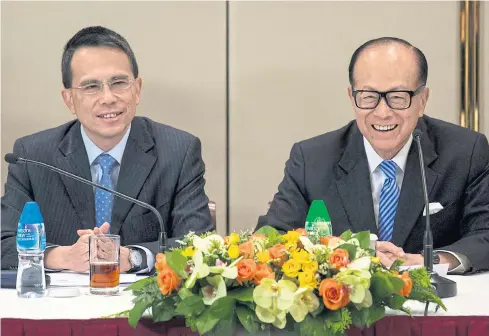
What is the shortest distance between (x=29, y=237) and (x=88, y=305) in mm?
371

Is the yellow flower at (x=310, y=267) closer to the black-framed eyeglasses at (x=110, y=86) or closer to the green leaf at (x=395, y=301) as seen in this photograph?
the green leaf at (x=395, y=301)

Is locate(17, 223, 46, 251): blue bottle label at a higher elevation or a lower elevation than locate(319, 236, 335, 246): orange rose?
lower

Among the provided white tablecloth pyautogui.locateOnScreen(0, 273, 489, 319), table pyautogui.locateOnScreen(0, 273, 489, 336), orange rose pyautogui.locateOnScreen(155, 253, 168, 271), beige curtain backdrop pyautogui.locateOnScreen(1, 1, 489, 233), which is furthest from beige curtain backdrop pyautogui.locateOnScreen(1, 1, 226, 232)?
orange rose pyautogui.locateOnScreen(155, 253, 168, 271)

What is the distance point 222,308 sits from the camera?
5.15 feet

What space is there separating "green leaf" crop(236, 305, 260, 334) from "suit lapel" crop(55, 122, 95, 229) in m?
1.41

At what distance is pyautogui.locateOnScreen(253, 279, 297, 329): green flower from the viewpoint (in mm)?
1549

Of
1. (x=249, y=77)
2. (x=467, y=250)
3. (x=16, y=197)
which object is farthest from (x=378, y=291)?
(x=249, y=77)

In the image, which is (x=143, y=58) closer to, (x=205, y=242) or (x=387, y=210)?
(x=387, y=210)

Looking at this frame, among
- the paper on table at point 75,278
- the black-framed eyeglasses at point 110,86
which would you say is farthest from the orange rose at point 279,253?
the black-framed eyeglasses at point 110,86

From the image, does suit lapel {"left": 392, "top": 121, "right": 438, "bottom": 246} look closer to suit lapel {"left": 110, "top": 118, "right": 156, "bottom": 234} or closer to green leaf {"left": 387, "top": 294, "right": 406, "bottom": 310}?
suit lapel {"left": 110, "top": 118, "right": 156, "bottom": 234}

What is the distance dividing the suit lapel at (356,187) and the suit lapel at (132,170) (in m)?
0.68

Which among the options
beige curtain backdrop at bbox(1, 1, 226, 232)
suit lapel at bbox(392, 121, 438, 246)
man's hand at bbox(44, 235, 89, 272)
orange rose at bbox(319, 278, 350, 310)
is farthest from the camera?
beige curtain backdrop at bbox(1, 1, 226, 232)

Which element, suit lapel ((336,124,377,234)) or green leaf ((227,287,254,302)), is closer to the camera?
green leaf ((227,287,254,302))

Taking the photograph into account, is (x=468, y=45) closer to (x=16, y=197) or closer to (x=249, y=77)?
(x=249, y=77)
